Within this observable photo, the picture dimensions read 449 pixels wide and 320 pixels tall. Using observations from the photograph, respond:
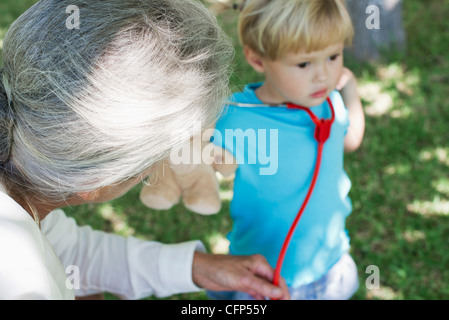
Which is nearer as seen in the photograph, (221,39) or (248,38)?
(221,39)

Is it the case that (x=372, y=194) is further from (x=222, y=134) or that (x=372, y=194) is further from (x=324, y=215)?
(x=222, y=134)

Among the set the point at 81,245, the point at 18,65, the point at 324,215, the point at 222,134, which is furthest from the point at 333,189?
the point at 18,65

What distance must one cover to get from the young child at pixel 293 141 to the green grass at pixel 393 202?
614 millimetres

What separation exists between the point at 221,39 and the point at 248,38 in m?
0.45

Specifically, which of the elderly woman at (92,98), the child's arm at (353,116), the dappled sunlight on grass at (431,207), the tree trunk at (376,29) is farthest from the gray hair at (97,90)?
the tree trunk at (376,29)

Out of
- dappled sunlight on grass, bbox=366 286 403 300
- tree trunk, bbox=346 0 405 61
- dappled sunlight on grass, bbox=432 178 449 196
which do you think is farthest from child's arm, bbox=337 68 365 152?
tree trunk, bbox=346 0 405 61

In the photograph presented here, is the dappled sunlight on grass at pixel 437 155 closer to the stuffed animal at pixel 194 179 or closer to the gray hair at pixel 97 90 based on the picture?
the stuffed animal at pixel 194 179

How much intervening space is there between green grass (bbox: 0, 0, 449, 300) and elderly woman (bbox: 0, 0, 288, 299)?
1111mm

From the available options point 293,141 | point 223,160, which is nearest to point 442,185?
point 293,141

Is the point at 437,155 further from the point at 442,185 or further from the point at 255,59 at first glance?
the point at 255,59

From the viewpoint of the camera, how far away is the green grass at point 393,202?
9.01 feet

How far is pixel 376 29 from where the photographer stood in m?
3.98

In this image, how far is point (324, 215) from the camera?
1943mm
